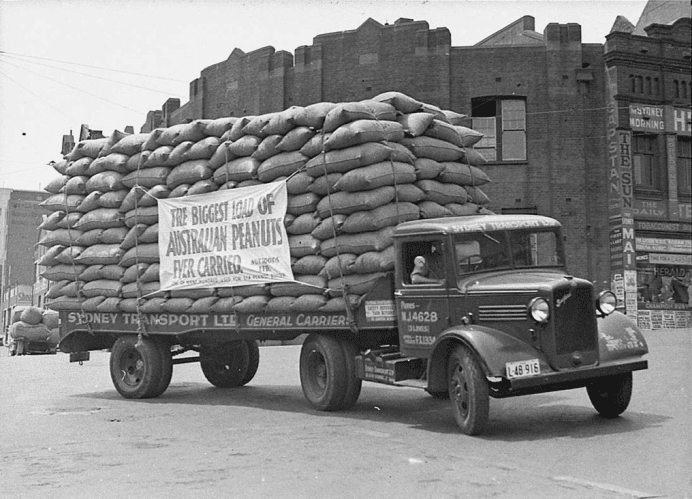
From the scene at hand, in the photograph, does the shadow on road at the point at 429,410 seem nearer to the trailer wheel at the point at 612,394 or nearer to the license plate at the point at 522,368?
the trailer wheel at the point at 612,394

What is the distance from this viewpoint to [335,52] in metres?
26.6

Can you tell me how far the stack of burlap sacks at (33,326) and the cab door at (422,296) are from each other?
28.8 meters

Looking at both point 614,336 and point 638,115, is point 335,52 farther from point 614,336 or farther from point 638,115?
point 614,336

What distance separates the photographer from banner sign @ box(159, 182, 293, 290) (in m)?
10.2

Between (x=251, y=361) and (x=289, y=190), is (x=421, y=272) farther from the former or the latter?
(x=251, y=361)

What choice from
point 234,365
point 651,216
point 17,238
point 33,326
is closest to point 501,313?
point 234,365

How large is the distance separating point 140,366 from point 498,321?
6357 millimetres

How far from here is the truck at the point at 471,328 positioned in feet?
24.4

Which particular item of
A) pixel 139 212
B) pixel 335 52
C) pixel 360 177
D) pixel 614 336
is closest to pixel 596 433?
pixel 614 336

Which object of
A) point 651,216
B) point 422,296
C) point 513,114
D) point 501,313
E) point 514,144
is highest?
point 513,114

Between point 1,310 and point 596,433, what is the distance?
3945 inches

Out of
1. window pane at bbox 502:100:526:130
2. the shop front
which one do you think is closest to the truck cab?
the shop front

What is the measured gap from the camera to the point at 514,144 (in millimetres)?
25141

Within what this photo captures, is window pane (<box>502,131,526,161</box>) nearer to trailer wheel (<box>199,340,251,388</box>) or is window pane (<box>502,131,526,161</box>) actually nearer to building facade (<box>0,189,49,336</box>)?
trailer wheel (<box>199,340,251,388</box>)
